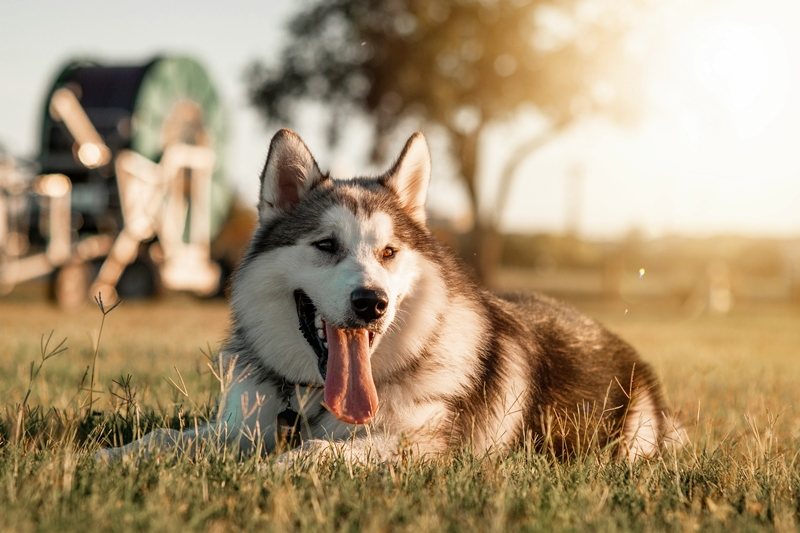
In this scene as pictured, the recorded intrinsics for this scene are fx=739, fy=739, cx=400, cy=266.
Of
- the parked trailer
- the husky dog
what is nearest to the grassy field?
the husky dog

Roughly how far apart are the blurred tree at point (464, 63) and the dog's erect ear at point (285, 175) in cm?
1743

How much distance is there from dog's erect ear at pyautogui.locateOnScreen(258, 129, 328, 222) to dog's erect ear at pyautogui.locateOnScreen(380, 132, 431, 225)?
1.34 ft

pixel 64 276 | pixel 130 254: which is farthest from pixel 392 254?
pixel 130 254

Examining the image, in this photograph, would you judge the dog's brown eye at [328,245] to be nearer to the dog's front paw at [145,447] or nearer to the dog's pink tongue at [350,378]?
the dog's pink tongue at [350,378]

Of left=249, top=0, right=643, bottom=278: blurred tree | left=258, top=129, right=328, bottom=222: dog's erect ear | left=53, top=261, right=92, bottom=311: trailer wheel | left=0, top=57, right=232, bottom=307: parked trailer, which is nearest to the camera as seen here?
left=258, top=129, right=328, bottom=222: dog's erect ear

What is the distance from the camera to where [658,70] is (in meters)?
23.2

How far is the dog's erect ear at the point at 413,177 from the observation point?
13.6ft

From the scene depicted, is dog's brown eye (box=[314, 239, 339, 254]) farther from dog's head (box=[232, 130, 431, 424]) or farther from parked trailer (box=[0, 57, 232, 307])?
parked trailer (box=[0, 57, 232, 307])

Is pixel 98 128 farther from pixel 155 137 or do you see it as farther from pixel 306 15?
pixel 306 15

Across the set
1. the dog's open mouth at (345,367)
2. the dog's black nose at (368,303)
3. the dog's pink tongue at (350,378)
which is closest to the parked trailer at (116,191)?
the dog's open mouth at (345,367)

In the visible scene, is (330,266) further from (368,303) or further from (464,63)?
(464,63)

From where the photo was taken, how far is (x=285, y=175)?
410 centimetres

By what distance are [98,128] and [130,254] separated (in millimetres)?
3628

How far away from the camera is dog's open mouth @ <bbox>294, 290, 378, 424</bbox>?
339 centimetres
